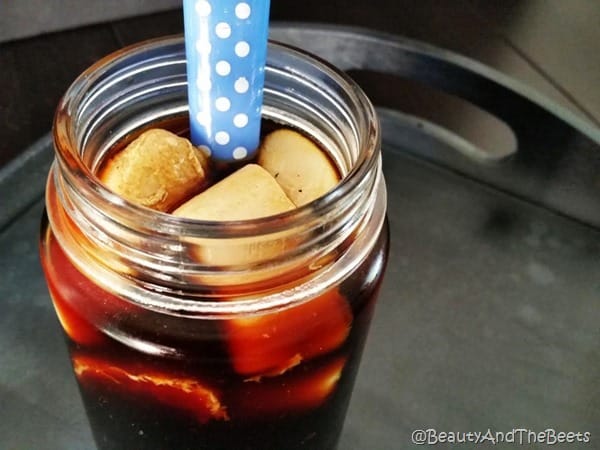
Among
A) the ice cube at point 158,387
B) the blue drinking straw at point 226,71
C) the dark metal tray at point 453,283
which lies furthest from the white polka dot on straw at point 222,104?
the dark metal tray at point 453,283

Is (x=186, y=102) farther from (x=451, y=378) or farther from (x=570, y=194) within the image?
(x=570, y=194)

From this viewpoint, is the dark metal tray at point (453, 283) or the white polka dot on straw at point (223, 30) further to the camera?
the dark metal tray at point (453, 283)

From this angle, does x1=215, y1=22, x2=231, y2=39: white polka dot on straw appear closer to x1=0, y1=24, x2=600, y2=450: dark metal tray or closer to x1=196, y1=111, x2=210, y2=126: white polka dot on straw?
x1=196, y1=111, x2=210, y2=126: white polka dot on straw

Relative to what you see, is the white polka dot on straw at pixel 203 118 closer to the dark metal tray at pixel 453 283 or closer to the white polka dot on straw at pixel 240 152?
the white polka dot on straw at pixel 240 152

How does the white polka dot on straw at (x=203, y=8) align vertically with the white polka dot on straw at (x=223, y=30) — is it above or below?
above

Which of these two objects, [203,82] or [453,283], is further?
[453,283]

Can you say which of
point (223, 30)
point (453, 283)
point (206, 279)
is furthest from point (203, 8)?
point (453, 283)

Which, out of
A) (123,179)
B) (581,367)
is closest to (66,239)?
(123,179)

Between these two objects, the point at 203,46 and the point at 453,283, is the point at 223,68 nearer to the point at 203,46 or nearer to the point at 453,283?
the point at 203,46
